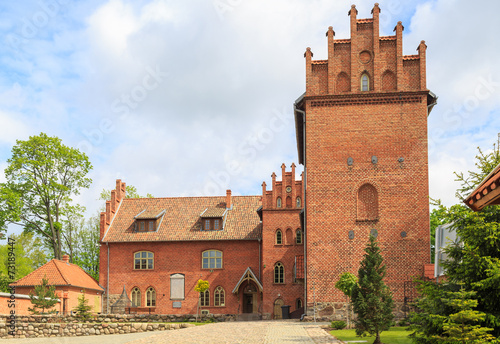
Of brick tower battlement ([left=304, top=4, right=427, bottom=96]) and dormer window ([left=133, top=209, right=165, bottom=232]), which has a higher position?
brick tower battlement ([left=304, top=4, right=427, bottom=96])

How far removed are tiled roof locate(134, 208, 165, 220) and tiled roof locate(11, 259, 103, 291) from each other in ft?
21.7

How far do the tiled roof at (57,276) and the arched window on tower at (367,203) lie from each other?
2025 centimetres

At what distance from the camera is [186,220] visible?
142 ft

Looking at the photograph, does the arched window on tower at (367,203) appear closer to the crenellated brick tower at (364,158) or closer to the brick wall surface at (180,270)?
the crenellated brick tower at (364,158)

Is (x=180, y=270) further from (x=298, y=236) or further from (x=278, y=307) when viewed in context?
(x=298, y=236)

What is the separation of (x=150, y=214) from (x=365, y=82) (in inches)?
863

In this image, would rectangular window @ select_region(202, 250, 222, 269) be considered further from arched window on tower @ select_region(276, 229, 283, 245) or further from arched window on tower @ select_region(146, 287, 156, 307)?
arched window on tower @ select_region(276, 229, 283, 245)

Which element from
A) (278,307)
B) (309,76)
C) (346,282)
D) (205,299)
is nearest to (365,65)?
(309,76)

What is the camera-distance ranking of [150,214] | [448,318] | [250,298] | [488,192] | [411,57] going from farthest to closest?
1. [150,214]
2. [250,298]
3. [411,57]
4. [448,318]
5. [488,192]

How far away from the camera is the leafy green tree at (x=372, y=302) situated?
17672 millimetres

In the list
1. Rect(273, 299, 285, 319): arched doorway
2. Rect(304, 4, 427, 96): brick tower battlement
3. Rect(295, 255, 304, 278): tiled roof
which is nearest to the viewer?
Rect(304, 4, 427, 96): brick tower battlement

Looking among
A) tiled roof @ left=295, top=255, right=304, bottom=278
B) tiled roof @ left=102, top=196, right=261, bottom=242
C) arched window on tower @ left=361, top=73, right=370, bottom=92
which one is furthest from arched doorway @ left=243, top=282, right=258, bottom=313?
arched window on tower @ left=361, top=73, right=370, bottom=92

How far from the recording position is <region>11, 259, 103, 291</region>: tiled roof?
117ft

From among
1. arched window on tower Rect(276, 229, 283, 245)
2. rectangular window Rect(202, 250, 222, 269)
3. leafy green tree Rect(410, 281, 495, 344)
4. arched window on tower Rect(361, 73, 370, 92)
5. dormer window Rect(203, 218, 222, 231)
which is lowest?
rectangular window Rect(202, 250, 222, 269)
